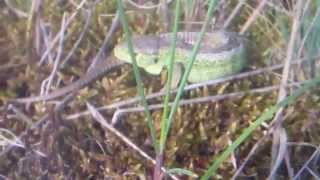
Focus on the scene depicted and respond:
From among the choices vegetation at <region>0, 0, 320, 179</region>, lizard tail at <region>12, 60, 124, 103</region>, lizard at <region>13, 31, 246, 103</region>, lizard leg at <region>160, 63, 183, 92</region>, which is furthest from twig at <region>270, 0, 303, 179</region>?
lizard tail at <region>12, 60, 124, 103</region>

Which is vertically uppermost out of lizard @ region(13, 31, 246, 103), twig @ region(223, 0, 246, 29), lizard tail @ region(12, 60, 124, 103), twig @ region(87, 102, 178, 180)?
twig @ region(223, 0, 246, 29)

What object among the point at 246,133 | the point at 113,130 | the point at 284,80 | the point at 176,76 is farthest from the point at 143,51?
the point at 246,133

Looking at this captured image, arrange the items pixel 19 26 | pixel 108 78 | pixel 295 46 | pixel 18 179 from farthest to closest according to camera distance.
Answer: pixel 19 26
pixel 108 78
pixel 295 46
pixel 18 179

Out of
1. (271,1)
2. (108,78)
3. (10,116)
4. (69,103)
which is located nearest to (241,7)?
(271,1)

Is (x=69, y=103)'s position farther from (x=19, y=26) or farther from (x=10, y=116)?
(x=19, y=26)

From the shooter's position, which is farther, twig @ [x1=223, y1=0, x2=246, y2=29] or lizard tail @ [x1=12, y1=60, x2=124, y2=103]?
twig @ [x1=223, y1=0, x2=246, y2=29]

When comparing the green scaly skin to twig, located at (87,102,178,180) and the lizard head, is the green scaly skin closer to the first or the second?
the lizard head

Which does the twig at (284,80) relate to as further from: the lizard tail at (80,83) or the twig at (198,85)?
the lizard tail at (80,83)

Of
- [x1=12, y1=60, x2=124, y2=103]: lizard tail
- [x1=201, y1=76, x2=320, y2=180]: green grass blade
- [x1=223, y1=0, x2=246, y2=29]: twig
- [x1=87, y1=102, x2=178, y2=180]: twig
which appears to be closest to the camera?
[x1=201, y1=76, x2=320, y2=180]: green grass blade

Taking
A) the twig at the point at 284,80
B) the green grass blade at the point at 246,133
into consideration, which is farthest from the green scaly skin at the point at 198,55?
the green grass blade at the point at 246,133
